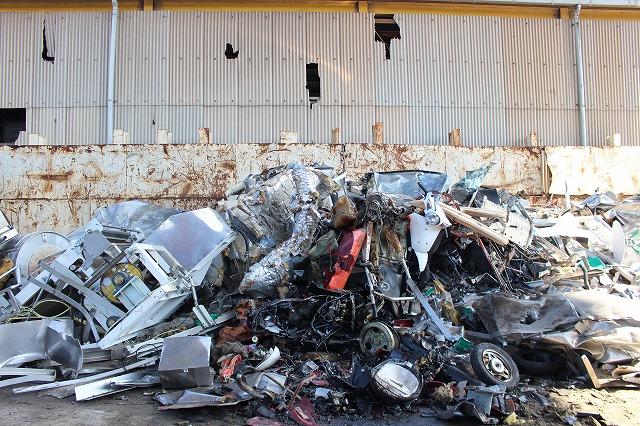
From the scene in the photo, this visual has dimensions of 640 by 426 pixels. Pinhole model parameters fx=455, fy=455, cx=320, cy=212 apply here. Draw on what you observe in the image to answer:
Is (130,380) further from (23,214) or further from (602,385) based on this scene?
(23,214)

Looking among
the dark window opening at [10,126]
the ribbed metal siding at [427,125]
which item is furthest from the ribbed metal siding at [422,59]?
the dark window opening at [10,126]

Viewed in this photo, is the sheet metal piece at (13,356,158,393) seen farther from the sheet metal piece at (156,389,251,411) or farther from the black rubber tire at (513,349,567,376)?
the black rubber tire at (513,349,567,376)

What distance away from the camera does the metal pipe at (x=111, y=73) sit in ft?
34.1

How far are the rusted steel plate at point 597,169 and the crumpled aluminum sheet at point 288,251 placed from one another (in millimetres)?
5511

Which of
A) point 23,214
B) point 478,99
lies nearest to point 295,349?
point 23,214

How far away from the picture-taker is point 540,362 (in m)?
4.21

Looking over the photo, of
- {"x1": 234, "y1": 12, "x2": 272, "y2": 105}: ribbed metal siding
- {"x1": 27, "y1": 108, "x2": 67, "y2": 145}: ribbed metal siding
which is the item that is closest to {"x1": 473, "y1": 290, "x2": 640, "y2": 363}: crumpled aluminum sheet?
{"x1": 234, "y1": 12, "x2": 272, "y2": 105}: ribbed metal siding

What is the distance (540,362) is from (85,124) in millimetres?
10402

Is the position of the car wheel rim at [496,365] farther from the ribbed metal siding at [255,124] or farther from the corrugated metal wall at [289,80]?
the ribbed metal siding at [255,124]

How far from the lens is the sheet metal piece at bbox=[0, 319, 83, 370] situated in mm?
4125

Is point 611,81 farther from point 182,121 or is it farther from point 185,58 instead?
point 182,121

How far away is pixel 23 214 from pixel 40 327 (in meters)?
4.76

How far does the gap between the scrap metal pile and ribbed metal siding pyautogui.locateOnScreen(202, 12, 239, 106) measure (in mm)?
4877

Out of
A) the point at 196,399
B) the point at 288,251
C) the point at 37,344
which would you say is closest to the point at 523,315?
the point at 288,251
